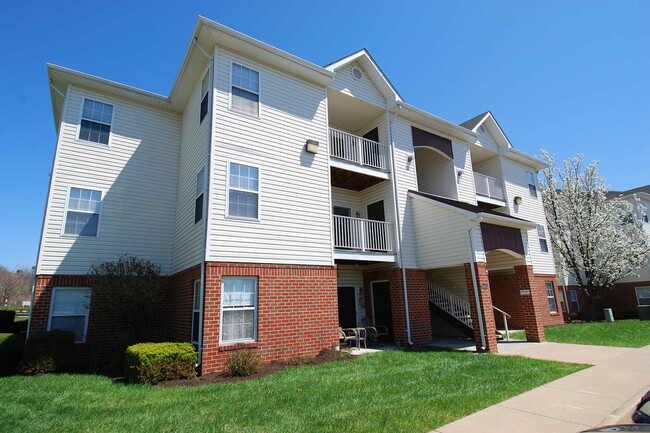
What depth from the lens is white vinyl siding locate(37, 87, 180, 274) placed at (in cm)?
1047

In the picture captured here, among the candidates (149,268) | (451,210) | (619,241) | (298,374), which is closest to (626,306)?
(619,241)

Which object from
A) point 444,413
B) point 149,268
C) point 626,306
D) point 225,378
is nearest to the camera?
point 444,413

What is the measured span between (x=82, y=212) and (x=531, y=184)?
22.3 meters

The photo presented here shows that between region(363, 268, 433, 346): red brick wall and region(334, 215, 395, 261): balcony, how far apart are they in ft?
2.79

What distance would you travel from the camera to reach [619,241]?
21.4 metres

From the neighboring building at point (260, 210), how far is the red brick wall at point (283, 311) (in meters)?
0.04

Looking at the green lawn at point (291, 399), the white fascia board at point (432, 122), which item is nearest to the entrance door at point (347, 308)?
the green lawn at point (291, 399)

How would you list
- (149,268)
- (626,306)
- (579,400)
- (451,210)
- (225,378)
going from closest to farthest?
1. (579,400)
2. (225,378)
3. (149,268)
4. (451,210)
5. (626,306)

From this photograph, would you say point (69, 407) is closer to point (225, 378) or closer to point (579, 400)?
point (225, 378)

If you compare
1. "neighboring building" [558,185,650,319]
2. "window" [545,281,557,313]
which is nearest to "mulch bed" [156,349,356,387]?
"window" [545,281,557,313]

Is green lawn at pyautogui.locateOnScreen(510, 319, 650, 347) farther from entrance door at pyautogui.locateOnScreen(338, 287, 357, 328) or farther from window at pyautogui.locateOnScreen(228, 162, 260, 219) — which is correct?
window at pyautogui.locateOnScreen(228, 162, 260, 219)

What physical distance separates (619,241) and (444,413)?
23.0m

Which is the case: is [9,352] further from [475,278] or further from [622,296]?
[622,296]

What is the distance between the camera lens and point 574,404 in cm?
546
